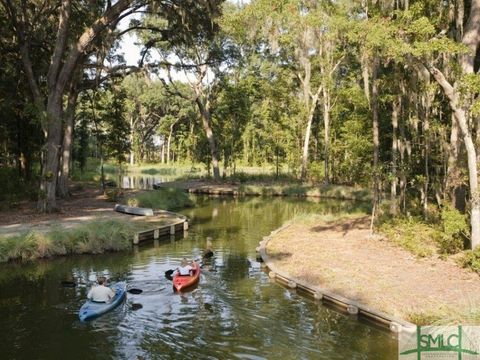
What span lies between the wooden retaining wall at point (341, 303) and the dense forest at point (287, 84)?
5.26 metres

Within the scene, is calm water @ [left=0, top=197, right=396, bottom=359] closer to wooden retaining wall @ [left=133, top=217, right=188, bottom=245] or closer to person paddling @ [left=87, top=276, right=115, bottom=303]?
person paddling @ [left=87, top=276, right=115, bottom=303]

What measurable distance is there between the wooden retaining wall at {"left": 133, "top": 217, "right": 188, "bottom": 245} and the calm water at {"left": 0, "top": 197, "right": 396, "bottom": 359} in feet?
7.76

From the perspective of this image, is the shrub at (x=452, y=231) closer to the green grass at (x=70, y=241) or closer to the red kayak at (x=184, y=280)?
the red kayak at (x=184, y=280)

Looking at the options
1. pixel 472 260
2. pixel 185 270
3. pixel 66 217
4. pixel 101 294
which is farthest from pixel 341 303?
pixel 66 217

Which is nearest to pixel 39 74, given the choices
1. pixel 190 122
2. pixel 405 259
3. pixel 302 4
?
pixel 302 4

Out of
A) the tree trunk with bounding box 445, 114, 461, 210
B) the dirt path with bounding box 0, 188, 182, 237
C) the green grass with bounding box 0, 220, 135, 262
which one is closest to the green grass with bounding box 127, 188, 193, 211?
the dirt path with bounding box 0, 188, 182, 237

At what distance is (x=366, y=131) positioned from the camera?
110 feet

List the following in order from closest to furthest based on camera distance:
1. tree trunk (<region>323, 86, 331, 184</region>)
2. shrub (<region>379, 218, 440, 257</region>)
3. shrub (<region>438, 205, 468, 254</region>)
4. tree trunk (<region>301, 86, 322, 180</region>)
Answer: shrub (<region>438, 205, 468, 254</region>) < shrub (<region>379, 218, 440, 257</region>) < tree trunk (<region>323, 86, 331, 184</region>) < tree trunk (<region>301, 86, 322, 180</region>)

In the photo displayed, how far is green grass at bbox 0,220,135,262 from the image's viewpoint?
1922 centimetres

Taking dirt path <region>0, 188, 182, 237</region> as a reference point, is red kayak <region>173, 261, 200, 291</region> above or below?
below

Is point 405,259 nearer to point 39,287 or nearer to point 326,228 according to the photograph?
point 326,228

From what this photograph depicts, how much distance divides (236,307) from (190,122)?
6895 cm

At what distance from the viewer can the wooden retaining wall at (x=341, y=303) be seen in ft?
39.5

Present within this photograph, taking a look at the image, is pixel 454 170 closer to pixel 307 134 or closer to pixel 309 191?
pixel 309 191
